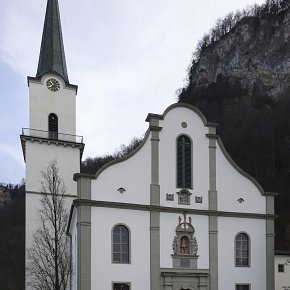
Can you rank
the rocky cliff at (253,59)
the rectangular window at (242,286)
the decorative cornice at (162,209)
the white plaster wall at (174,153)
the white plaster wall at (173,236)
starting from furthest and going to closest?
1. the rocky cliff at (253,59)
2. the rectangular window at (242,286)
3. the white plaster wall at (174,153)
4. the white plaster wall at (173,236)
5. the decorative cornice at (162,209)

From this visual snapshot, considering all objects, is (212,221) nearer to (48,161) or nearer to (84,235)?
(84,235)

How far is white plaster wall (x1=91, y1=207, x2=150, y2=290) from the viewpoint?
2278 cm

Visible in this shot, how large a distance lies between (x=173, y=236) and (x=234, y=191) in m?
4.34

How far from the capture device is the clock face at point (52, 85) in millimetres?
36875

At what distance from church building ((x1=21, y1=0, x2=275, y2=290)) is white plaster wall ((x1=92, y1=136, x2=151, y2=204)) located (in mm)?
49

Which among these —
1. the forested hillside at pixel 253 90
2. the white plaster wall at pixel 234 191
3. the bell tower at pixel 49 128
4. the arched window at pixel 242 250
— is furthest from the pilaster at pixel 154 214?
the forested hillside at pixel 253 90

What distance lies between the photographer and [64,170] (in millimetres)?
34688

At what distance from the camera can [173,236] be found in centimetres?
2447

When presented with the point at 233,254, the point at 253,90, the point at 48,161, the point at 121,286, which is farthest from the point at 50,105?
the point at 253,90

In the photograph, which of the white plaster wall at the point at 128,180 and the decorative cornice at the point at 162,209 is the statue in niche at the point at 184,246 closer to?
the decorative cornice at the point at 162,209

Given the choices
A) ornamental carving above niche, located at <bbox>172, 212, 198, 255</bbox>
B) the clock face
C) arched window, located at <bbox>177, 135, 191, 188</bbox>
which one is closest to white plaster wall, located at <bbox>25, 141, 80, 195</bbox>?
the clock face

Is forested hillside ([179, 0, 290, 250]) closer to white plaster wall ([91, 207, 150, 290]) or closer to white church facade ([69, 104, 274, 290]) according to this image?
white church facade ([69, 104, 274, 290])

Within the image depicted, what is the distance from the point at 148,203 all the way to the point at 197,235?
120 inches

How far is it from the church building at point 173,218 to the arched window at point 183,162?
0.05 m
